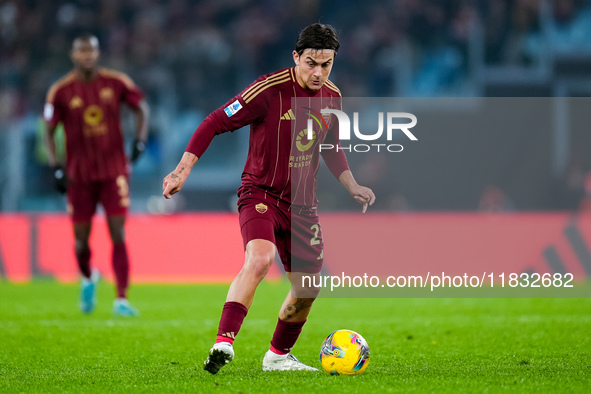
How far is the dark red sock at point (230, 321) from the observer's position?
175 inches

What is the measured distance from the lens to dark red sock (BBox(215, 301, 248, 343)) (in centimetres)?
445

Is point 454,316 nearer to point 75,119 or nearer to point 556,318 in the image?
point 556,318

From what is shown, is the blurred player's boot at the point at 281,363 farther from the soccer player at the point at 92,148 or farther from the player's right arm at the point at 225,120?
the soccer player at the point at 92,148

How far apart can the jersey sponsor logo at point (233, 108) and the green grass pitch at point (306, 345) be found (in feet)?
4.75

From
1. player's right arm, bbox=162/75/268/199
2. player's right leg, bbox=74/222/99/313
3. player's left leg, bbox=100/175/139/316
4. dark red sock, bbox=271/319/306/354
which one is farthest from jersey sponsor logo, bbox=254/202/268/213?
player's right leg, bbox=74/222/99/313

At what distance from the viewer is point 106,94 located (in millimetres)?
8180

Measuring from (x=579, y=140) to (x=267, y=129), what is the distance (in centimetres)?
1026

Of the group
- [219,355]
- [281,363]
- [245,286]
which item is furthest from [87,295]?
[219,355]

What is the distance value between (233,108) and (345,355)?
4.94 feet

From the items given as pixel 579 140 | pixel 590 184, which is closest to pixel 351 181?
pixel 590 184

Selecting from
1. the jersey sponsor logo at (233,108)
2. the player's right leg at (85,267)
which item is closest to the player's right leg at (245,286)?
the jersey sponsor logo at (233,108)

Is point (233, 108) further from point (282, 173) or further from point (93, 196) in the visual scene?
point (93, 196)

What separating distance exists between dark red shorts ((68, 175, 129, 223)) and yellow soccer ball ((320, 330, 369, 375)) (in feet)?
12.2

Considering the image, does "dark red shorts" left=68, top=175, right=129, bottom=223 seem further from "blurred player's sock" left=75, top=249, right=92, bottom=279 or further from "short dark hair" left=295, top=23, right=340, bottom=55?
"short dark hair" left=295, top=23, right=340, bottom=55
